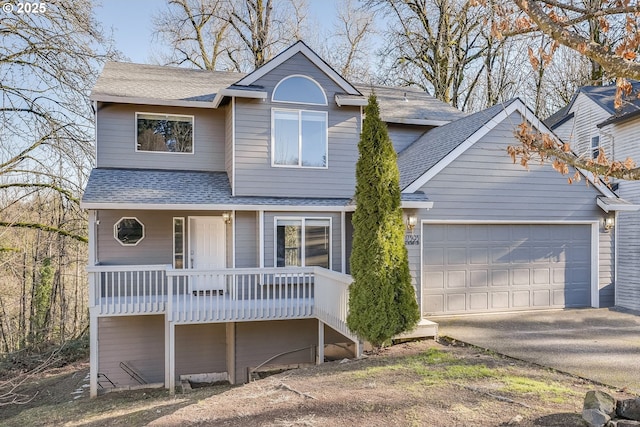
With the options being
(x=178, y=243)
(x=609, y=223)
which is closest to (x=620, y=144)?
(x=609, y=223)

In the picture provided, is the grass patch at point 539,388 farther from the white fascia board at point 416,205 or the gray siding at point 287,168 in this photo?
the gray siding at point 287,168

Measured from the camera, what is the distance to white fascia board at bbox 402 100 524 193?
9.67m

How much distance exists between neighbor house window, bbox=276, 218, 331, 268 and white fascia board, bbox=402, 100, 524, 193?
7.04ft

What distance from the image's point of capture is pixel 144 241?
1029 centimetres

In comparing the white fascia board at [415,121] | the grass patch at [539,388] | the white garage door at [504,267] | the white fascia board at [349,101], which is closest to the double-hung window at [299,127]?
the white fascia board at [349,101]

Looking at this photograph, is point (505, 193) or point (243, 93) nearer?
point (243, 93)

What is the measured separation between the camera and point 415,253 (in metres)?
9.60

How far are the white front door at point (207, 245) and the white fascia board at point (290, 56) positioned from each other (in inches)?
128

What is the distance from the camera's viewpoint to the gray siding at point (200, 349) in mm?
10406

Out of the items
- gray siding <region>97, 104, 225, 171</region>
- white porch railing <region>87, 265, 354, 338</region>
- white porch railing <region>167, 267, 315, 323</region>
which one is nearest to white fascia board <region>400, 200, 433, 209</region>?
white porch railing <region>87, 265, 354, 338</region>

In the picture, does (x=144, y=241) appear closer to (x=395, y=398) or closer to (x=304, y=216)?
(x=304, y=216)

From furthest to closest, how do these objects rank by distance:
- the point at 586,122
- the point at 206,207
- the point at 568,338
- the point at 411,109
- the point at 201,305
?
the point at 586,122
the point at 411,109
the point at 206,207
the point at 201,305
the point at 568,338

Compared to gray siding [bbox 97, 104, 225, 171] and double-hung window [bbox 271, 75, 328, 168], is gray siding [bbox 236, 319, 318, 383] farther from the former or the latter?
gray siding [bbox 97, 104, 225, 171]

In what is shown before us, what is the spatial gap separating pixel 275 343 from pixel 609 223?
8.14 m
